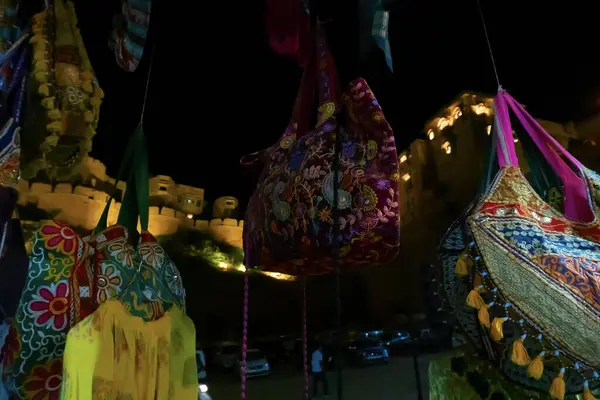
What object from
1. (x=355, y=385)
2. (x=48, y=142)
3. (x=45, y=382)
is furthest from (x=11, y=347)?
(x=355, y=385)

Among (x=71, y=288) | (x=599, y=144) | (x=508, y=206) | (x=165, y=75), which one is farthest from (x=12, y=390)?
(x=599, y=144)

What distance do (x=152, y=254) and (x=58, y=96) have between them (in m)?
0.33

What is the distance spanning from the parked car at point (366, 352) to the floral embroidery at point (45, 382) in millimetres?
996

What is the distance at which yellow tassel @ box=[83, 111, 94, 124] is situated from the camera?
2.66ft

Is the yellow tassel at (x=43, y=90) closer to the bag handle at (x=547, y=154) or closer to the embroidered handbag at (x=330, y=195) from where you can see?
the embroidered handbag at (x=330, y=195)

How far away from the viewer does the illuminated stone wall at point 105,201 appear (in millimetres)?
1219

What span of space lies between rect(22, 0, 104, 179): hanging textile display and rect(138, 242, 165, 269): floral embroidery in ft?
0.83

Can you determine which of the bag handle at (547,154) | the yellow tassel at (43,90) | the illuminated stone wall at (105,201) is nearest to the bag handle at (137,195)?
the yellow tassel at (43,90)

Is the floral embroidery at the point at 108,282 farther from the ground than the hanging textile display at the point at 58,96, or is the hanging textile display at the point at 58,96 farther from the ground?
the hanging textile display at the point at 58,96

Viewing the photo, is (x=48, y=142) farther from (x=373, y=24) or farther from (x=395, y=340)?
(x=395, y=340)

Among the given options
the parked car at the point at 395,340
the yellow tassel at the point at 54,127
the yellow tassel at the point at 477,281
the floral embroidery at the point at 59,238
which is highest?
the yellow tassel at the point at 54,127

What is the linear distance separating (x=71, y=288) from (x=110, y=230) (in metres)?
0.10

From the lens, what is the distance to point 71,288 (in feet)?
1.87

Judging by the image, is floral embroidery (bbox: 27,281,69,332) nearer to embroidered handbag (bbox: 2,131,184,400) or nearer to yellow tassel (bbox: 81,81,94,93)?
embroidered handbag (bbox: 2,131,184,400)
